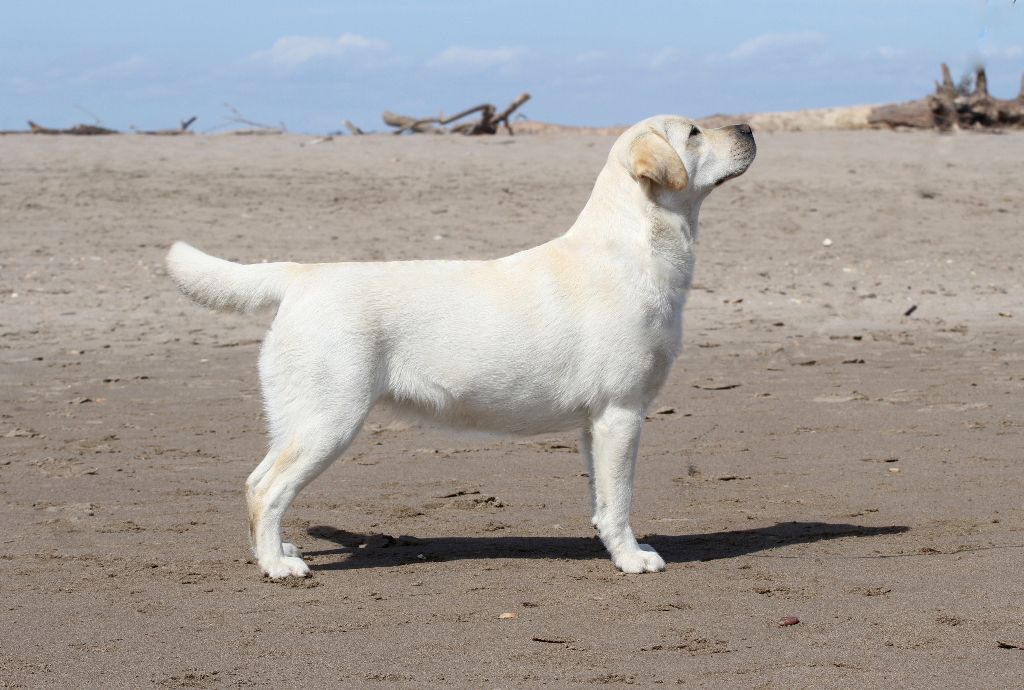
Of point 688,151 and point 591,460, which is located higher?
point 688,151

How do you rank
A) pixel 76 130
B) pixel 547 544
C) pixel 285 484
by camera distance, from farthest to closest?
1. pixel 76 130
2. pixel 547 544
3. pixel 285 484

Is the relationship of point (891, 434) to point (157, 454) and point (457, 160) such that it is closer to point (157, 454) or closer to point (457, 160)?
point (157, 454)

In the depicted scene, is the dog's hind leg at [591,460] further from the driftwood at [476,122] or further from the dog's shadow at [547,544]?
the driftwood at [476,122]

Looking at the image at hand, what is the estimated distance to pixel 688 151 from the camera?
19.5 ft

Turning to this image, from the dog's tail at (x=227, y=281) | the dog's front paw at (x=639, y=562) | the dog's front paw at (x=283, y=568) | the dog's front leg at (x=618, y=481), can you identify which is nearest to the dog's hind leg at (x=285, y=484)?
the dog's front paw at (x=283, y=568)

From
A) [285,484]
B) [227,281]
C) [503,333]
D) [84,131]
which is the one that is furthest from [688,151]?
[84,131]

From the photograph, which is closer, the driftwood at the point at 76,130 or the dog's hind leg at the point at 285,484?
the dog's hind leg at the point at 285,484

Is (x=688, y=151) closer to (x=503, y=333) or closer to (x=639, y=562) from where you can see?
(x=503, y=333)

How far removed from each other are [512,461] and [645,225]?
2506 mm

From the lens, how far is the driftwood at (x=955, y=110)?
A: 1894 centimetres

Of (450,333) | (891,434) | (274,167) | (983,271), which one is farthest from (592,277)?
(274,167)

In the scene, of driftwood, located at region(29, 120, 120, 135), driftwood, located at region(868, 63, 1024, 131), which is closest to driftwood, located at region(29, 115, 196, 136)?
driftwood, located at region(29, 120, 120, 135)

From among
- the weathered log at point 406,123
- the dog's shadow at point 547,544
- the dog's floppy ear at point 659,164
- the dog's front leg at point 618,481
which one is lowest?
the dog's shadow at point 547,544

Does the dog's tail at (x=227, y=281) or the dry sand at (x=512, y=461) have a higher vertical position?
the dog's tail at (x=227, y=281)
